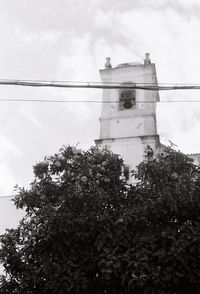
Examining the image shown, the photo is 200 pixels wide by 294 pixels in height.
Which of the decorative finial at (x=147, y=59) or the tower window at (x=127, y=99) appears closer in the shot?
the tower window at (x=127, y=99)

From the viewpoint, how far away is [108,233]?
9.27 metres

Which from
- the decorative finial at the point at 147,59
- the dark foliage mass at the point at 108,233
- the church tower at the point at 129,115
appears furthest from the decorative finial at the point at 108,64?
the dark foliage mass at the point at 108,233

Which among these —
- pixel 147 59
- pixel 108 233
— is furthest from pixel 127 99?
pixel 108 233

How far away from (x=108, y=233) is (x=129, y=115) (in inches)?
517

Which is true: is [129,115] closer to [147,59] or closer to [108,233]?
[147,59]

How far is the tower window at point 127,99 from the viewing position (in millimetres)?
22292

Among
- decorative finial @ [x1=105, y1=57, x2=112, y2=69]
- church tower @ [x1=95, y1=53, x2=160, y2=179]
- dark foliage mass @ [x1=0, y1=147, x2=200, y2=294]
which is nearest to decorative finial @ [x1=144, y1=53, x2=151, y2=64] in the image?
church tower @ [x1=95, y1=53, x2=160, y2=179]

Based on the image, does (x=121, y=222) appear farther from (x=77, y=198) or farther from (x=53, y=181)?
(x=53, y=181)

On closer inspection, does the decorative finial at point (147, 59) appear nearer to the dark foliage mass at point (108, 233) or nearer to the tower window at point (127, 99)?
the tower window at point (127, 99)

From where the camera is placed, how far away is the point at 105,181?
10.2m

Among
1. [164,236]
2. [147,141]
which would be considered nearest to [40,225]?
[164,236]

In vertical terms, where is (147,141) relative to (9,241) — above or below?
above

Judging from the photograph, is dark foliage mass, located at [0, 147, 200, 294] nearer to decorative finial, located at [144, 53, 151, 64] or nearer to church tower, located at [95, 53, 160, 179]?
church tower, located at [95, 53, 160, 179]

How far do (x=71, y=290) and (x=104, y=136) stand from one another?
1260 centimetres
